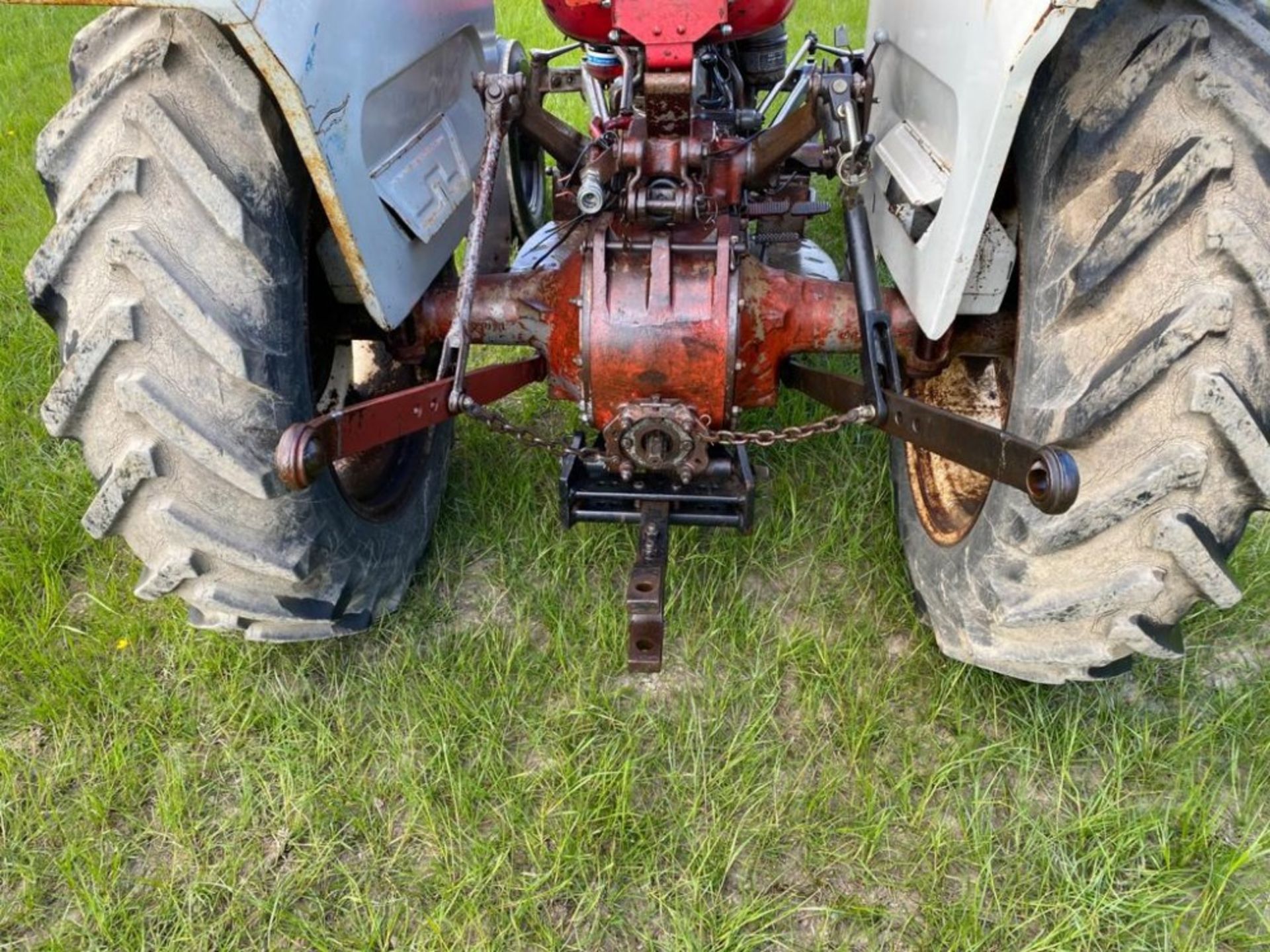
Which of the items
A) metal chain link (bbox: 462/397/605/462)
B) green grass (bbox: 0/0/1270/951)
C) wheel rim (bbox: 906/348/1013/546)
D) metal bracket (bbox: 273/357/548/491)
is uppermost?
metal bracket (bbox: 273/357/548/491)

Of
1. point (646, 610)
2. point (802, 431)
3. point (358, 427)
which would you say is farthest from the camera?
point (646, 610)

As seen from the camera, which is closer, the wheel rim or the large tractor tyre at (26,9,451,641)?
the large tractor tyre at (26,9,451,641)

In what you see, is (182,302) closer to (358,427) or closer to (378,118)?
(358,427)

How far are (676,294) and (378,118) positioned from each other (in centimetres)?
62

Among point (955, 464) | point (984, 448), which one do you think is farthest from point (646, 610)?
point (955, 464)

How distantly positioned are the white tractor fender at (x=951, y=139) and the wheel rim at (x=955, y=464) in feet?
0.80

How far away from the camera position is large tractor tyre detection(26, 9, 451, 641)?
1.52 meters

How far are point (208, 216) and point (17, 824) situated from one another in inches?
47.6

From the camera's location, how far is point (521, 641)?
2.15 metres

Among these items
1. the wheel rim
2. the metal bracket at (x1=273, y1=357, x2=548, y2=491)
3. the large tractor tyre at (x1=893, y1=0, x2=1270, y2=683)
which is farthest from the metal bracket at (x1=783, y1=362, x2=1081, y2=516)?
the metal bracket at (x1=273, y1=357, x2=548, y2=491)

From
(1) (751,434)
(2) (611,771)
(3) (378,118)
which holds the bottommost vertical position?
(2) (611,771)

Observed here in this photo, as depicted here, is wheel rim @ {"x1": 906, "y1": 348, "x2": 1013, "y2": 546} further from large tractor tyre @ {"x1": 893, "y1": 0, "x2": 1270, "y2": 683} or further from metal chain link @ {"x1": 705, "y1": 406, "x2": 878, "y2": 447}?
metal chain link @ {"x1": 705, "y1": 406, "x2": 878, "y2": 447}

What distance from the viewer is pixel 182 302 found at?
4.98 feet

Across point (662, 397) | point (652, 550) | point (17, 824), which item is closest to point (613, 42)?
point (662, 397)
